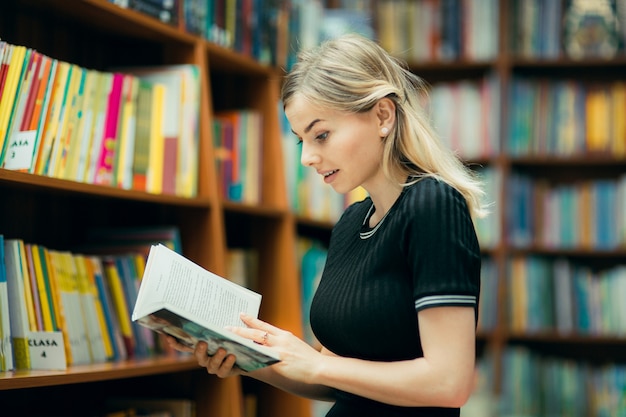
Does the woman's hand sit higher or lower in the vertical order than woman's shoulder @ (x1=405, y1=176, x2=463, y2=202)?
lower

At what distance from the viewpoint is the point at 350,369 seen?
1.32 meters

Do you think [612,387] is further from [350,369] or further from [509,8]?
[350,369]

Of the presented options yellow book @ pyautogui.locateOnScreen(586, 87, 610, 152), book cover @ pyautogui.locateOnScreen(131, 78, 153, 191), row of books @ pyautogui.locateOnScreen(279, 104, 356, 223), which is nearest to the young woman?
book cover @ pyautogui.locateOnScreen(131, 78, 153, 191)

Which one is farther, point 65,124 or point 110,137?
point 110,137

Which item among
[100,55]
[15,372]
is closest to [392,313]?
[15,372]

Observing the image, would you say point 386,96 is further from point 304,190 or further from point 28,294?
point 304,190

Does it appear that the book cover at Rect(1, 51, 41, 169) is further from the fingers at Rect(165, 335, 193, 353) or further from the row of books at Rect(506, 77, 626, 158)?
the row of books at Rect(506, 77, 626, 158)

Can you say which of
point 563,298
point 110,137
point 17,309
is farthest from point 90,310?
point 563,298

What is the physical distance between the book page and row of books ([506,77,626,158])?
2475 mm

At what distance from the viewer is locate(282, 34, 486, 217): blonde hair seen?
4.68 ft

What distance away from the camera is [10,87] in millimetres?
1644

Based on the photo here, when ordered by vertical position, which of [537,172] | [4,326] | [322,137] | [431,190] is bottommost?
[4,326]

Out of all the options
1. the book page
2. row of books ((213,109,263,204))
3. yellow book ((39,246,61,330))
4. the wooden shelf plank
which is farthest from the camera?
row of books ((213,109,263,204))

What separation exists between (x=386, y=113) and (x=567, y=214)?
2471mm
